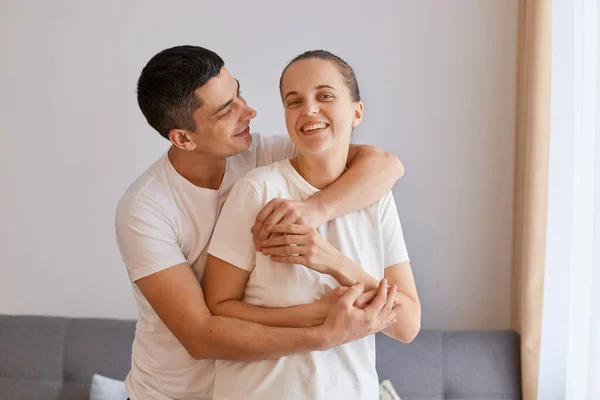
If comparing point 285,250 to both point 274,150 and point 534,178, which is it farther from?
point 534,178

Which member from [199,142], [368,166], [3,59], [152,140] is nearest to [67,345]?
[152,140]

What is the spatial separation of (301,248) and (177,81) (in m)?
0.53

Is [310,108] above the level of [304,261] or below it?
above

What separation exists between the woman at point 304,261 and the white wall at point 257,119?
1468 mm

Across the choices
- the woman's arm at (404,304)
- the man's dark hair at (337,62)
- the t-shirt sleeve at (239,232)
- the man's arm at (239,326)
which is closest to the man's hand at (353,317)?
the man's arm at (239,326)

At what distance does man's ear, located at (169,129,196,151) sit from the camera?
6.12ft

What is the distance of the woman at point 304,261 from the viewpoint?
1.66m

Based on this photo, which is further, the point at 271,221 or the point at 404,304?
the point at 404,304

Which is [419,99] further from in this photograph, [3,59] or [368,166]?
[3,59]

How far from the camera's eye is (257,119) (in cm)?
327

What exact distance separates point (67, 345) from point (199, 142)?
64.2 inches

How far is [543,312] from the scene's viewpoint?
278 centimetres

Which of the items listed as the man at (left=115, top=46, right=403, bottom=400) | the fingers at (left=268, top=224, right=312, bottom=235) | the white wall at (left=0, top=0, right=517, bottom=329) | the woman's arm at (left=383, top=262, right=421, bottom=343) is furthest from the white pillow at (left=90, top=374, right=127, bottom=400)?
the fingers at (left=268, top=224, right=312, bottom=235)

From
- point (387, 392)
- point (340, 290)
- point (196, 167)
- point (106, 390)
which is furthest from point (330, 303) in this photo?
point (106, 390)
